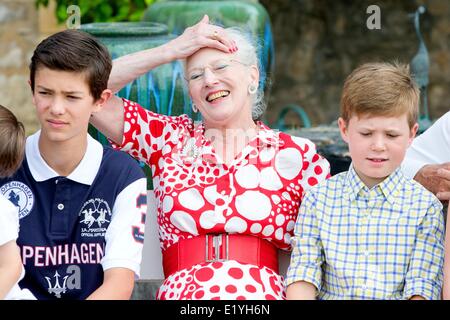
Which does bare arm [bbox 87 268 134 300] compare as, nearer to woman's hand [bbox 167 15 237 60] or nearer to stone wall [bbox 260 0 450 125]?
woman's hand [bbox 167 15 237 60]

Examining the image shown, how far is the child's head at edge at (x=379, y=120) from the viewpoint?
2869mm

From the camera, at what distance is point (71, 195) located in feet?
9.52

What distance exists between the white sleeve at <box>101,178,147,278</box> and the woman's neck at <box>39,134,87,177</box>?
17 cm

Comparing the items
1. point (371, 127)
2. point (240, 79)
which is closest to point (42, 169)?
point (240, 79)

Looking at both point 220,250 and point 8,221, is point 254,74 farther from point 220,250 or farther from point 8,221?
point 8,221

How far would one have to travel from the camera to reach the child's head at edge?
113 inches

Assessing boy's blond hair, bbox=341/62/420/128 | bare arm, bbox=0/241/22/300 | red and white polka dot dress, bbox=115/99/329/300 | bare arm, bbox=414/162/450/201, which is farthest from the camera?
bare arm, bbox=414/162/450/201

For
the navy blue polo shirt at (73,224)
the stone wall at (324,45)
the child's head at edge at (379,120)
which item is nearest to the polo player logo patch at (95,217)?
the navy blue polo shirt at (73,224)

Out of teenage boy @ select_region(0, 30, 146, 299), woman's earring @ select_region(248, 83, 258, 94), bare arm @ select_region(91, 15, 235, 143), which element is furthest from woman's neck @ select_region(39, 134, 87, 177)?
woman's earring @ select_region(248, 83, 258, 94)

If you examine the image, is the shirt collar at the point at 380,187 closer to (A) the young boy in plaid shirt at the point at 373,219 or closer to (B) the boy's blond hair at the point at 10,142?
(A) the young boy in plaid shirt at the point at 373,219

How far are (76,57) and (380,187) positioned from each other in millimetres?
925

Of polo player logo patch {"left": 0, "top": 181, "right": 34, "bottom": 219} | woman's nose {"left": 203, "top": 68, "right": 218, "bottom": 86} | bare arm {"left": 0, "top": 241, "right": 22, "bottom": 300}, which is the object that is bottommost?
bare arm {"left": 0, "top": 241, "right": 22, "bottom": 300}

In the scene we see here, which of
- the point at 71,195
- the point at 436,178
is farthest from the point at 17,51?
the point at 436,178
